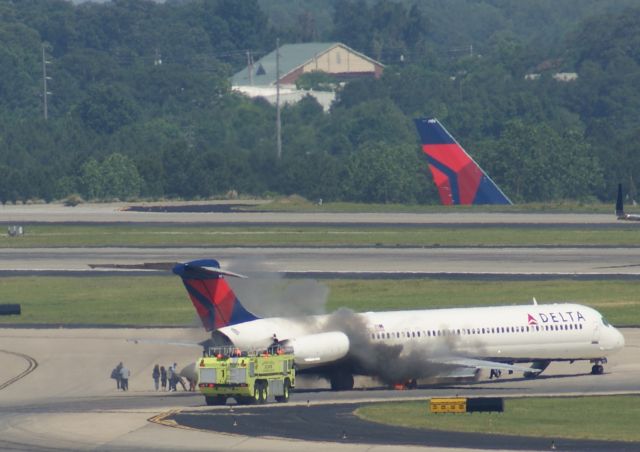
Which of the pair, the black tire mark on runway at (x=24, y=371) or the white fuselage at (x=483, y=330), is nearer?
the white fuselage at (x=483, y=330)

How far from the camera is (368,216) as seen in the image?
506ft

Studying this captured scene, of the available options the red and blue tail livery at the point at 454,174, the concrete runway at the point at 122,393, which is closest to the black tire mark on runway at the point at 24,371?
the concrete runway at the point at 122,393

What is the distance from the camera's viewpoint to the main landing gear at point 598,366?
73.8 meters

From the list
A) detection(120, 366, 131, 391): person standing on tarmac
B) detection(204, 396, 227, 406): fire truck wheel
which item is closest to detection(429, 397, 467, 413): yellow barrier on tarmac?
detection(204, 396, 227, 406): fire truck wheel

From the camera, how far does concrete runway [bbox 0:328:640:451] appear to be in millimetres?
52562

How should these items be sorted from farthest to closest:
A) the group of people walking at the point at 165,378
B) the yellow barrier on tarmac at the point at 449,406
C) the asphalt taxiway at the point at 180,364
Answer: the group of people walking at the point at 165,378 < the yellow barrier on tarmac at the point at 449,406 < the asphalt taxiway at the point at 180,364

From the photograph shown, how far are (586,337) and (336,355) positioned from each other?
13.2m

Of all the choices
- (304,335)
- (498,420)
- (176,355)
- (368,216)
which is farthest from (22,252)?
(498,420)

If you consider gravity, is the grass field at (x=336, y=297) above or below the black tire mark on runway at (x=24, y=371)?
above

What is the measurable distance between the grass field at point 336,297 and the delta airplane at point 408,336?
13009 millimetres

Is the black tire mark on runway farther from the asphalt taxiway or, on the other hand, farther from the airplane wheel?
the airplane wheel

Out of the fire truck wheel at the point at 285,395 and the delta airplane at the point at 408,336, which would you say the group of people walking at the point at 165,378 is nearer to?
the delta airplane at the point at 408,336

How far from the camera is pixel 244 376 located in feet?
203

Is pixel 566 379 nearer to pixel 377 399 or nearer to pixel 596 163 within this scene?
pixel 377 399
